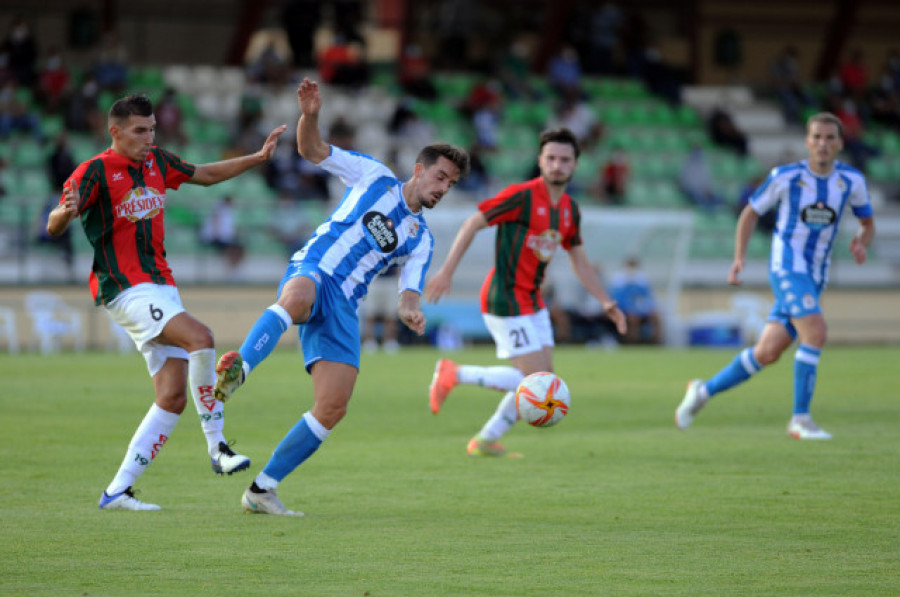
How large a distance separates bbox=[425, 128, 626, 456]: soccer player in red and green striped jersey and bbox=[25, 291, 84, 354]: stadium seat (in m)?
13.5

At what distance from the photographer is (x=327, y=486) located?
312 inches

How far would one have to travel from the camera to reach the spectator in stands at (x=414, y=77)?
2830 centimetres

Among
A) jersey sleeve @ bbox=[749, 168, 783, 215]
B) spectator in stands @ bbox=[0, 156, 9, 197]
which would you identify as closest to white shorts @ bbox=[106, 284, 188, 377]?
jersey sleeve @ bbox=[749, 168, 783, 215]

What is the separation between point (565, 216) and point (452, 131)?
722 inches

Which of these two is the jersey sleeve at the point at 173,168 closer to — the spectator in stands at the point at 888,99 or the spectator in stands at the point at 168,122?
the spectator in stands at the point at 168,122

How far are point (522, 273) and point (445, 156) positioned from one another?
8.27 feet

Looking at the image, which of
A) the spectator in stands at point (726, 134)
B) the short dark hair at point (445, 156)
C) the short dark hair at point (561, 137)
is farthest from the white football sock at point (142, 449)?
the spectator in stands at point (726, 134)

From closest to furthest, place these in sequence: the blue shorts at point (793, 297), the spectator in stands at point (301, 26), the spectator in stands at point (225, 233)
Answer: the blue shorts at point (793, 297) < the spectator in stands at point (225, 233) < the spectator in stands at point (301, 26)

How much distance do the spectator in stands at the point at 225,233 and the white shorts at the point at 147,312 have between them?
51.7 ft

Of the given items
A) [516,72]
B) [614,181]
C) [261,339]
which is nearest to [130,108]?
[261,339]

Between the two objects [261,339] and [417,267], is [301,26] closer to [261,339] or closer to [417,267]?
[417,267]

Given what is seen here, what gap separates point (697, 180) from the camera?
27469 mm

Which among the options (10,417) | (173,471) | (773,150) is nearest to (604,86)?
(773,150)

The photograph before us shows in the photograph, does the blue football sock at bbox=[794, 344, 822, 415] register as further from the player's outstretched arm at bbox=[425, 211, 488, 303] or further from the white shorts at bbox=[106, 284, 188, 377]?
the white shorts at bbox=[106, 284, 188, 377]
